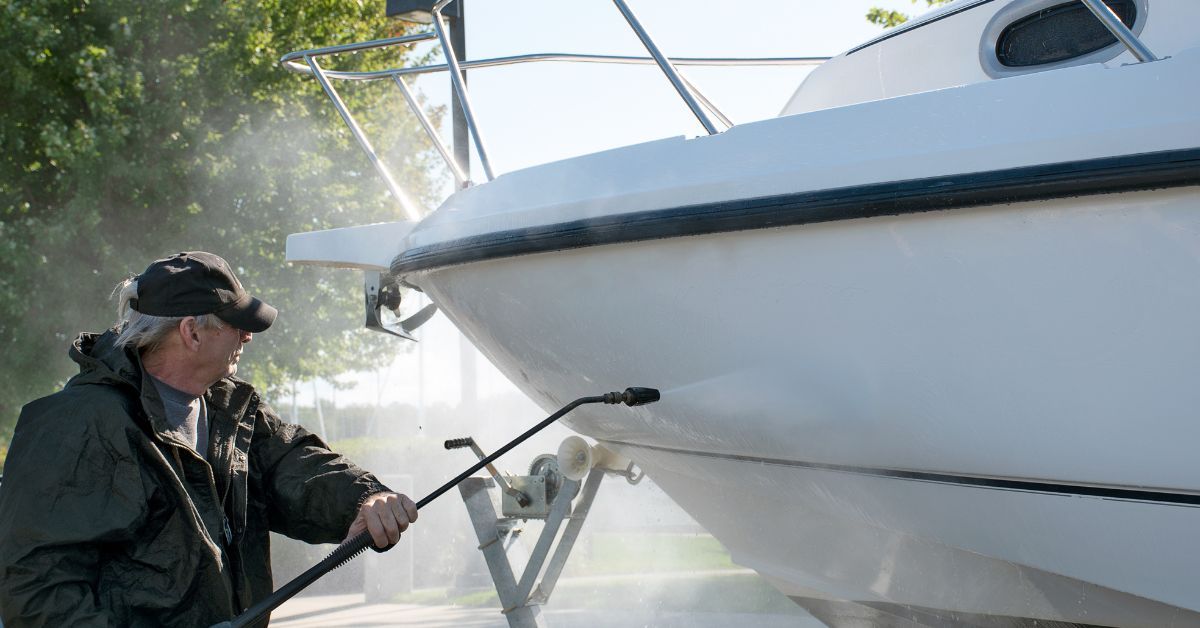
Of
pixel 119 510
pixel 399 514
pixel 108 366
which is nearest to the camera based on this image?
pixel 119 510

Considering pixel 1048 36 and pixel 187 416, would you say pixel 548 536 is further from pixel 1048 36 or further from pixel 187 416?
pixel 1048 36

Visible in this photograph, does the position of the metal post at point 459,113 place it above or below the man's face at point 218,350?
above

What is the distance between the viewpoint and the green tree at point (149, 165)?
28.2 feet

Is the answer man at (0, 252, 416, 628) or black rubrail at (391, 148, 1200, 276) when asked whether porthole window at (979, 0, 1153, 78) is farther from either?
man at (0, 252, 416, 628)

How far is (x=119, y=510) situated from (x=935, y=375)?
1.51m

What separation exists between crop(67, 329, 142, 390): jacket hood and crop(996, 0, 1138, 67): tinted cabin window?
83.1 inches

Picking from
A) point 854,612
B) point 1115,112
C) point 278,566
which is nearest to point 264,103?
point 278,566

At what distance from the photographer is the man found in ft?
5.71

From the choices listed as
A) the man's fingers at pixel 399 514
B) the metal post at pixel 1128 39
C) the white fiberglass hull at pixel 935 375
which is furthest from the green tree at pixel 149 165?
the metal post at pixel 1128 39

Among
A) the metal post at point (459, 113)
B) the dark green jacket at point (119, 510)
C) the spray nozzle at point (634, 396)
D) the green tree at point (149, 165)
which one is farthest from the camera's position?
the green tree at point (149, 165)

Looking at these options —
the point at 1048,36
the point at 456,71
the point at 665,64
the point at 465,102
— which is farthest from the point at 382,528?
the point at 1048,36

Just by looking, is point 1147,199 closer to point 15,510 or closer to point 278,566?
point 15,510

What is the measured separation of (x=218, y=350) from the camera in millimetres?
2068

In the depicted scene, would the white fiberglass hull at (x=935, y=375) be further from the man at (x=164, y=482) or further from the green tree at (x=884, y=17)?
the green tree at (x=884, y=17)
